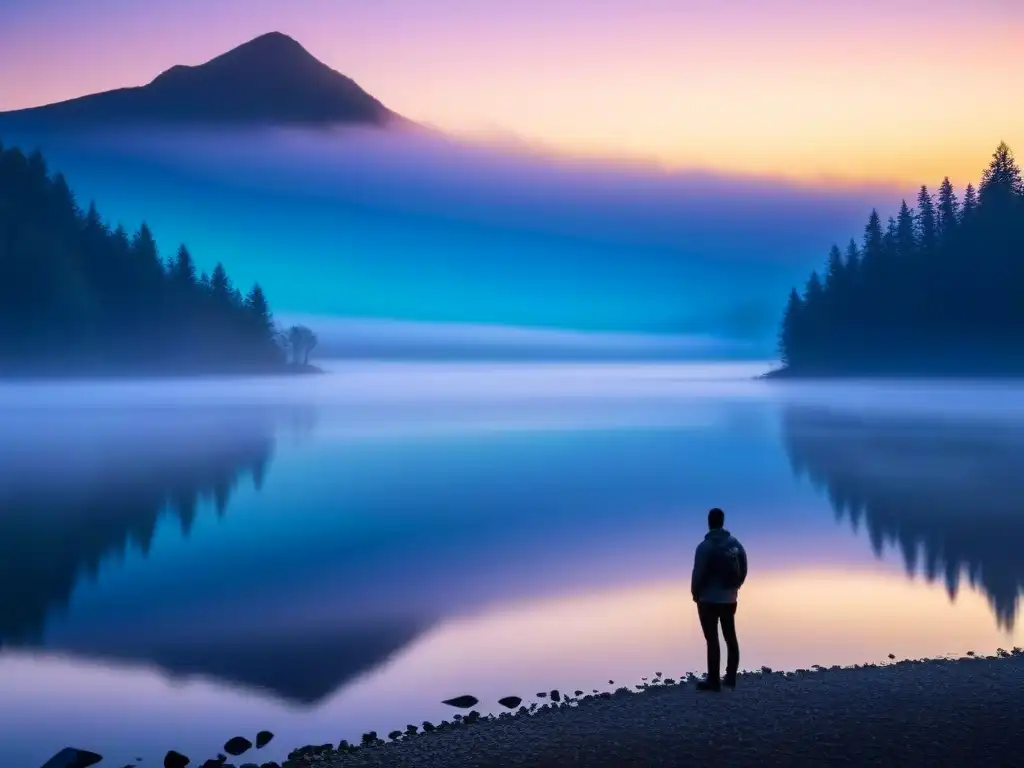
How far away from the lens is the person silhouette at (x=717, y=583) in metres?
13.1

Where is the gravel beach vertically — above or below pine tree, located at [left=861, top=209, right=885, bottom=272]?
below

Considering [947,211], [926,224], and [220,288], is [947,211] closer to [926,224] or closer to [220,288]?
[926,224]

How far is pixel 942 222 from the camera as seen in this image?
152875mm

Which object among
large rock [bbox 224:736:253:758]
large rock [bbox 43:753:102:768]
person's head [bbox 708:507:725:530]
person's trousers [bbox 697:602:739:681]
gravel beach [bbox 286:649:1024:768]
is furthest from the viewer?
person's trousers [bbox 697:602:739:681]

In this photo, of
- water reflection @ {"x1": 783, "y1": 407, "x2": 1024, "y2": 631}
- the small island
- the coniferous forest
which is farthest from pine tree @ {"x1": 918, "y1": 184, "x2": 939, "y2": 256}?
the small island

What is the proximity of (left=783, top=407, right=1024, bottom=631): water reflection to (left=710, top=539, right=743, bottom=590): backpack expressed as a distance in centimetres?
937

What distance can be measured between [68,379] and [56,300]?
19.7m

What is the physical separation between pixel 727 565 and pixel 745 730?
2386 millimetres

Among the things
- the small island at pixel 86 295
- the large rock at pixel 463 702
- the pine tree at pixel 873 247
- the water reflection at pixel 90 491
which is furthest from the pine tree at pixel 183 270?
the large rock at pixel 463 702

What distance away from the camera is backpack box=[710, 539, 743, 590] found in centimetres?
1310

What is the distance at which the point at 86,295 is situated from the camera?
16588 cm

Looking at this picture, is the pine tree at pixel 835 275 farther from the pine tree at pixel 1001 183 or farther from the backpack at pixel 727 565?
the backpack at pixel 727 565

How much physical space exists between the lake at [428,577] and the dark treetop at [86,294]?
359 feet

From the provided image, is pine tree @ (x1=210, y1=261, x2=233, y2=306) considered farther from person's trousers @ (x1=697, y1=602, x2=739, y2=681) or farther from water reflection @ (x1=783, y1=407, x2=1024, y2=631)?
person's trousers @ (x1=697, y1=602, x2=739, y2=681)
